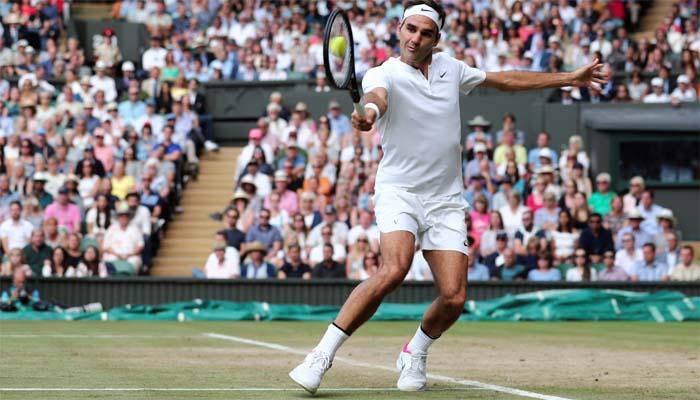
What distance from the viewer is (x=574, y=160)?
24.0 meters

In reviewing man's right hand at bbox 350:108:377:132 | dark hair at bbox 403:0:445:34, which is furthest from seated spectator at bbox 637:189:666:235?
man's right hand at bbox 350:108:377:132

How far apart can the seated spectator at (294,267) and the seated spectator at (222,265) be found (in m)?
0.67

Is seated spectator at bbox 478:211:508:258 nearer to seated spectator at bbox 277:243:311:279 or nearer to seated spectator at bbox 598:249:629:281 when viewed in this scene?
seated spectator at bbox 598:249:629:281

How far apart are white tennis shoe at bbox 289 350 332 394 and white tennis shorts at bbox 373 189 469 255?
2.63ft

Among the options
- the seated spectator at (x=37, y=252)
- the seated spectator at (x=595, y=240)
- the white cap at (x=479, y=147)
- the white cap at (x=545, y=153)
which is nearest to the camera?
the seated spectator at (x=37, y=252)

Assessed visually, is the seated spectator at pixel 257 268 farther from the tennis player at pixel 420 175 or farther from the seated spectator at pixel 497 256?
the tennis player at pixel 420 175

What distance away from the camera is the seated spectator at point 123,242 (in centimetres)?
2197

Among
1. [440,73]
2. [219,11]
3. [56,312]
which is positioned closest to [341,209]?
[56,312]

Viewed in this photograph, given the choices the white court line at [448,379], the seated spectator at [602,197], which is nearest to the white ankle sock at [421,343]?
the white court line at [448,379]

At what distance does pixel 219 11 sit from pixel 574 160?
421 inches

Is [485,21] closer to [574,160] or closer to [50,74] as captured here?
[574,160]

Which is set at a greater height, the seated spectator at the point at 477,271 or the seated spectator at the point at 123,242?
the seated spectator at the point at 123,242

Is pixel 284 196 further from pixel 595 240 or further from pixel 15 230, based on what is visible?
pixel 595 240

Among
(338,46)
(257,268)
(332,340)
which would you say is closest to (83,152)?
(257,268)
